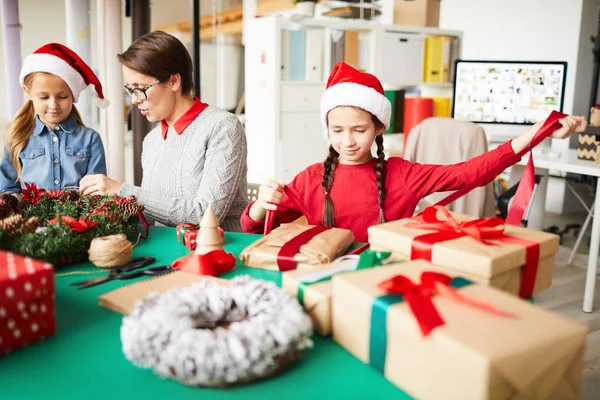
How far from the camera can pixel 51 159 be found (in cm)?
229

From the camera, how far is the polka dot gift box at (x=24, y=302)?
2.65 feet

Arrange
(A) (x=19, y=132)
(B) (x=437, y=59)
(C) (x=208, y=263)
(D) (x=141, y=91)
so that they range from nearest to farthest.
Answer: (C) (x=208, y=263)
(D) (x=141, y=91)
(A) (x=19, y=132)
(B) (x=437, y=59)

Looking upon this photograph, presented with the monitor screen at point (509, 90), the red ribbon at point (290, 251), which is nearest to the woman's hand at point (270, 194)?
the red ribbon at point (290, 251)

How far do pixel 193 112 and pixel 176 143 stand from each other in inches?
5.2

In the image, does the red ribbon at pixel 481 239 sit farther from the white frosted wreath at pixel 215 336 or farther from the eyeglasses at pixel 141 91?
the eyeglasses at pixel 141 91

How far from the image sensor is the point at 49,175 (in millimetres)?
2289

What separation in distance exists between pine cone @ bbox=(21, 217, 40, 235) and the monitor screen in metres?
3.55

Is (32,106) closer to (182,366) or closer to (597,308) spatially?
(182,366)

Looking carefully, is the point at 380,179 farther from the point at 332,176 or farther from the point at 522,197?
the point at 522,197

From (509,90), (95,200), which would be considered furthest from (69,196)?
(509,90)

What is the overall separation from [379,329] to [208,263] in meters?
0.50

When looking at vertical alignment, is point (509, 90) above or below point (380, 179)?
above

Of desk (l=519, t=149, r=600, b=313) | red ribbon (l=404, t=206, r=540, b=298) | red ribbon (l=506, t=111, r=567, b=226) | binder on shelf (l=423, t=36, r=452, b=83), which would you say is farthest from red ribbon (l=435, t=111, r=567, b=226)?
binder on shelf (l=423, t=36, r=452, b=83)

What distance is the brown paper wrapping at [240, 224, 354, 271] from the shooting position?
117 centimetres
